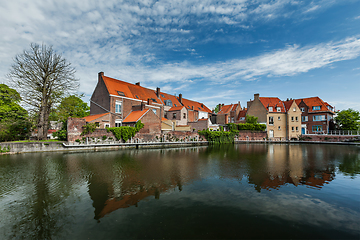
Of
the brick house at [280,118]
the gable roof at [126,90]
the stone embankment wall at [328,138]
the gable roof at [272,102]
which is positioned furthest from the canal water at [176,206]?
the gable roof at [272,102]

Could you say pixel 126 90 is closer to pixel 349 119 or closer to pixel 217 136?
pixel 217 136

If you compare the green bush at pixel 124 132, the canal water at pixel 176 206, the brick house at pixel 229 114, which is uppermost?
the brick house at pixel 229 114

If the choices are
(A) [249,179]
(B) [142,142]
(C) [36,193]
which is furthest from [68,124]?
(A) [249,179]

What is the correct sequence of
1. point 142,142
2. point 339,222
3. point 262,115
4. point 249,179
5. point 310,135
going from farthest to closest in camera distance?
point 262,115
point 310,135
point 142,142
point 249,179
point 339,222

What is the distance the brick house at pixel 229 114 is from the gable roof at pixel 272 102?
26.5 ft

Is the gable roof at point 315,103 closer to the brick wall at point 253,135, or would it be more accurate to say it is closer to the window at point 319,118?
the window at point 319,118

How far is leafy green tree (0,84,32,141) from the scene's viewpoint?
880 inches

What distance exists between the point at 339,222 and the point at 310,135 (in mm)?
45530

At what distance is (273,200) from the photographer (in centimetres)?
772

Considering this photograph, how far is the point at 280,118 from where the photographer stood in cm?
4634

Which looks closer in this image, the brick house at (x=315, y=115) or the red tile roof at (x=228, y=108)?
the brick house at (x=315, y=115)

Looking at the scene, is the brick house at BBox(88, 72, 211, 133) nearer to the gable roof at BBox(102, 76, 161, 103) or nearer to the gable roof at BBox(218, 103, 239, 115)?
the gable roof at BBox(102, 76, 161, 103)

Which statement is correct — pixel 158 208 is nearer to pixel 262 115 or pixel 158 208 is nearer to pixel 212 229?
pixel 212 229

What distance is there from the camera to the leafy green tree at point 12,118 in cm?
2236
